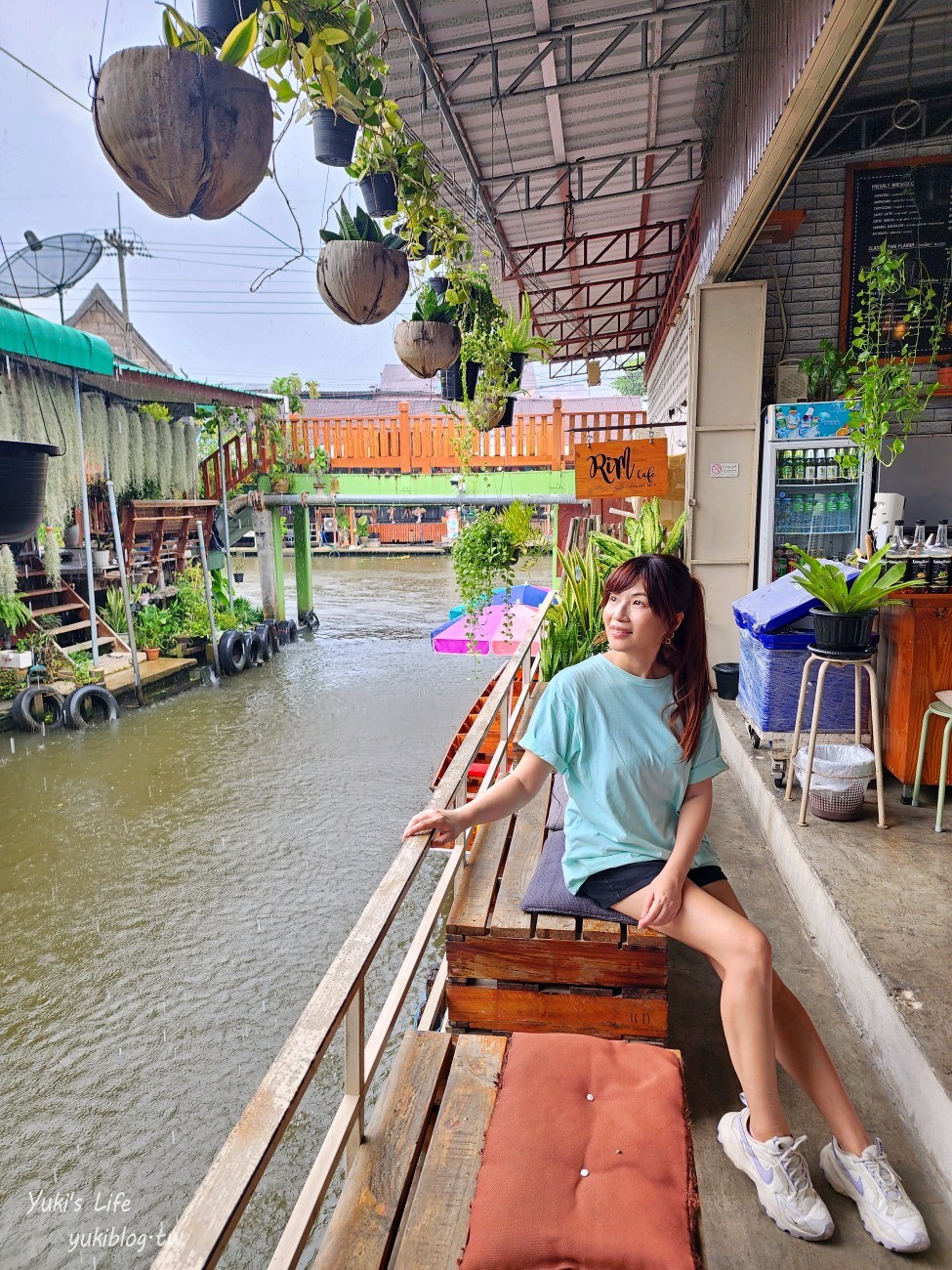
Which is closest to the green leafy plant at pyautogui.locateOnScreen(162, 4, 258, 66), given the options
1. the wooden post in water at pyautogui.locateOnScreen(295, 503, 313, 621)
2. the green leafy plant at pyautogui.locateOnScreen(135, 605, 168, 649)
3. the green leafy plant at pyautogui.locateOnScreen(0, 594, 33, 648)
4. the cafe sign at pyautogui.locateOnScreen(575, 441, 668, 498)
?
the cafe sign at pyautogui.locateOnScreen(575, 441, 668, 498)

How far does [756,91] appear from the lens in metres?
3.66

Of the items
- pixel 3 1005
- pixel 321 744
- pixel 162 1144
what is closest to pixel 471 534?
pixel 162 1144

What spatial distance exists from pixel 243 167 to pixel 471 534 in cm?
350

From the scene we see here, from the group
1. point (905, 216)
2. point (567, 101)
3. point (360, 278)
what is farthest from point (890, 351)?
point (360, 278)

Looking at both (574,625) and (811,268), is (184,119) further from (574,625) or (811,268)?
(811,268)

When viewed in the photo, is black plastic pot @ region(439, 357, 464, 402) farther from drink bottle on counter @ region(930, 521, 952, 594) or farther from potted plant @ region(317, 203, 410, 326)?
drink bottle on counter @ region(930, 521, 952, 594)

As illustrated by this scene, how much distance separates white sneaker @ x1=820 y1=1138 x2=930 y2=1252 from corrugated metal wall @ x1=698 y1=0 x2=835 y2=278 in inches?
126

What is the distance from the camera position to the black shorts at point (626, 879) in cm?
180

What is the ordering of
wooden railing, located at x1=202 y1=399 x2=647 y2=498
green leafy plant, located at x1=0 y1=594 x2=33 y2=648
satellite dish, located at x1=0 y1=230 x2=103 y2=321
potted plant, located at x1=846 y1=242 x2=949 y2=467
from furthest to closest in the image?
wooden railing, located at x1=202 y1=399 x2=647 y2=498
green leafy plant, located at x1=0 y1=594 x2=33 y2=648
satellite dish, located at x1=0 y1=230 x2=103 y2=321
potted plant, located at x1=846 y1=242 x2=949 y2=467

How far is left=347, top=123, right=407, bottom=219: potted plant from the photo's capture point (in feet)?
9.61

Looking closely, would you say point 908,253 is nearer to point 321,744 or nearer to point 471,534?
point 471,534

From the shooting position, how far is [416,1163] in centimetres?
147

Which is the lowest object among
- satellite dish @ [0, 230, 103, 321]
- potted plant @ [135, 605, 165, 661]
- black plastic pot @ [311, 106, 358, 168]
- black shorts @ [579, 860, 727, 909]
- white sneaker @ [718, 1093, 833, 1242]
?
potted plant @ [135, 605, 165, 661]

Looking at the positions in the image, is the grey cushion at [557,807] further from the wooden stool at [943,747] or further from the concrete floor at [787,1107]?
the wooden stool at [943,747]
